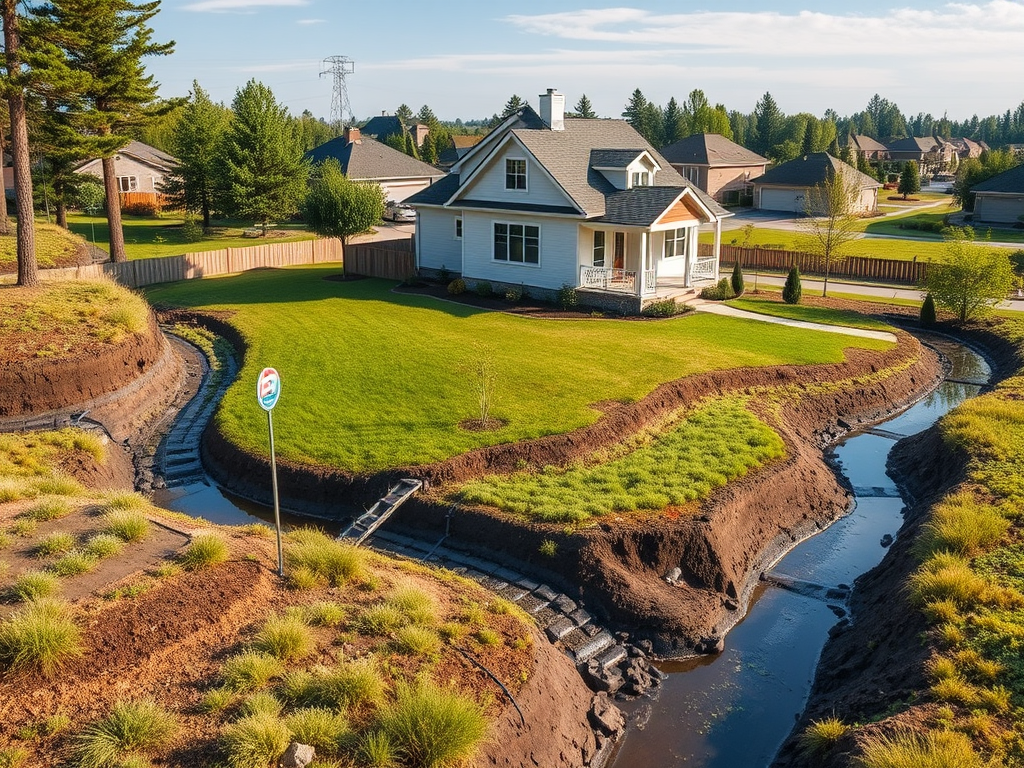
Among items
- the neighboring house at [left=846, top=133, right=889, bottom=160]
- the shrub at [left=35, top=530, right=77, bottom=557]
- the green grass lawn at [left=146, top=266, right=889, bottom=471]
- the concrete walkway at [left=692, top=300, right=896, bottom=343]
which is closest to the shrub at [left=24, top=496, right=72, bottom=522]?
the shrub at [left=35, top=530, right=77, bottom=557]

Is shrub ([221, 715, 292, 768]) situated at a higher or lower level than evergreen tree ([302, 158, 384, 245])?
lower

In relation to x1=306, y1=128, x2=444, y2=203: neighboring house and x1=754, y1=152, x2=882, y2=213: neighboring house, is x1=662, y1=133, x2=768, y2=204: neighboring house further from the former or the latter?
x1=306, y1=128, x2=444, y2=203: neighboring house

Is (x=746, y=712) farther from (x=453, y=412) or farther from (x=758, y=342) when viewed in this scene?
(x=758, y=342)

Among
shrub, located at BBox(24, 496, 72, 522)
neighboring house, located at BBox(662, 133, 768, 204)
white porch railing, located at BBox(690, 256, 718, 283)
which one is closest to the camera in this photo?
shrub, located at BBox(24, 496, 72, 522)

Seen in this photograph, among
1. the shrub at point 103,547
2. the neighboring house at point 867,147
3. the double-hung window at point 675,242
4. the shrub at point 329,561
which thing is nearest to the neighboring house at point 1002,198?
the double-hung window at point 675,242

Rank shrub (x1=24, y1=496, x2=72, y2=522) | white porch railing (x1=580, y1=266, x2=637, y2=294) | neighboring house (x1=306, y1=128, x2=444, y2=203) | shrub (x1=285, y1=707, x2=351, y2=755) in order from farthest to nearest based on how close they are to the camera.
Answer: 1. neighboring house (x1=306, y1=128, x2=444, y2=203)
2. white porch railing (x1=580, y1=266, x2=637, y2=294)
3. shrub (x1=24, y1=496, x2=72, y2=522)
4. shrub (x1=285, y1=707, x2=351, y2=755)

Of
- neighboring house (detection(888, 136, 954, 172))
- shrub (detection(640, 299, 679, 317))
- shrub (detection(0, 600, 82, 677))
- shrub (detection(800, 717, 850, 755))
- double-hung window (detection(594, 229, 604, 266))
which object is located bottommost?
shrub (detection(800, 717, 850, 755))
